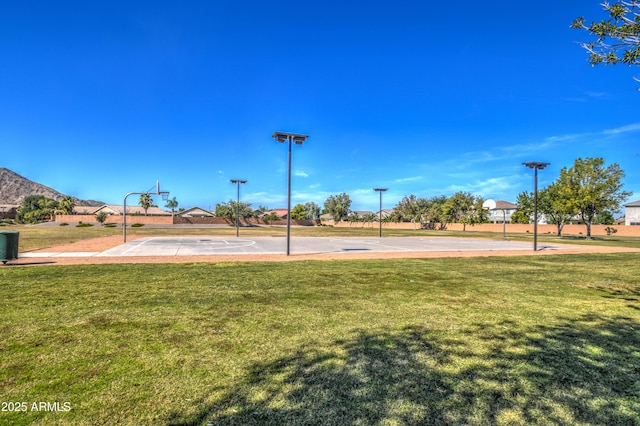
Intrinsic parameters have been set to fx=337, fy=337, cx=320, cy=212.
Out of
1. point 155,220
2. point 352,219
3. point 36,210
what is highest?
point 36,210

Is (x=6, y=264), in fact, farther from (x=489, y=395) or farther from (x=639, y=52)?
(x=639, y=52)

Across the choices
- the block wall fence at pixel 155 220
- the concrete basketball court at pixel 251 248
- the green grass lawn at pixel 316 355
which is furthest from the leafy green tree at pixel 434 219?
the green grass lawn at pixel 316 355

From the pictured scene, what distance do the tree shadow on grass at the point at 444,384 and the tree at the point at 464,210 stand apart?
71.1 metres

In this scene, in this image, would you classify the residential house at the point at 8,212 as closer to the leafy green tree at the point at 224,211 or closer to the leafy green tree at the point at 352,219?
the leafy green tree at the point at 224,211

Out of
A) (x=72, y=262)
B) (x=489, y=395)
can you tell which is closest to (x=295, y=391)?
(x=489, y=395)

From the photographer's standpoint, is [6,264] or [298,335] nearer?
[298,335]

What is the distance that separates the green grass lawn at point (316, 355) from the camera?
9.07ft

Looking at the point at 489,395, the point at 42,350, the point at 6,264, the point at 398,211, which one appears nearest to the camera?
the point at 489,395

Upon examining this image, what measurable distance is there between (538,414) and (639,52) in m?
6.06

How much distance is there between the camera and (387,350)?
4.07 meters

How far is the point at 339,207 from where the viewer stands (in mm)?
104562

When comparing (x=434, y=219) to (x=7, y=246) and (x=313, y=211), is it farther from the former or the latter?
(x=7, y=246)

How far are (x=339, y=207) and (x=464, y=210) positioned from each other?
38749 millimetres

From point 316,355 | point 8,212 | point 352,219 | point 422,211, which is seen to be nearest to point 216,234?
point 316,355
